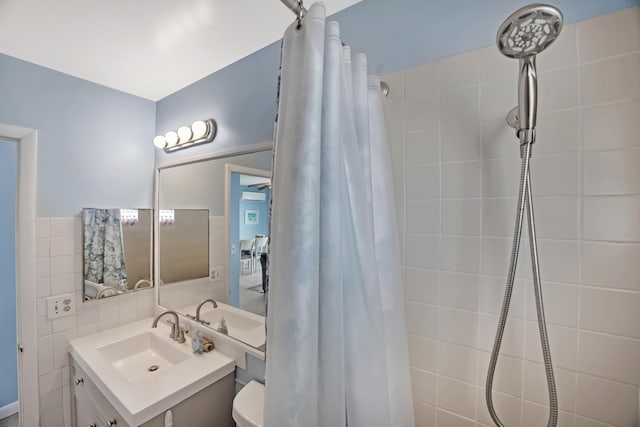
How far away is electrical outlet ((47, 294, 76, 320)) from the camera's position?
56.6 inches

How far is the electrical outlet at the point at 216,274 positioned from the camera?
1458 mm

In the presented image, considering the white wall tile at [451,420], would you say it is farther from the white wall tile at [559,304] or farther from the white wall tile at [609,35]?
the white wall tile at [609,35]

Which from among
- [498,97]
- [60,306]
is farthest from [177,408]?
[498,97]

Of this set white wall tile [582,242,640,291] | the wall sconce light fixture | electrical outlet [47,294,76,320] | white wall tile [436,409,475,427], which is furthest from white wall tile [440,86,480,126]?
electrical outlet [47,294,76,320]

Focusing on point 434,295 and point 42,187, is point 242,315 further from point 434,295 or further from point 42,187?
point 42,187

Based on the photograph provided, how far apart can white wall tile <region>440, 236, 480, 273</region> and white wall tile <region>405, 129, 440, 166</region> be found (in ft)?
0.92

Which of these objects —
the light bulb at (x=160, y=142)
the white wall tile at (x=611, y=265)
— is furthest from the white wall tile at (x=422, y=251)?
the light bulb at (x=160, y=142)

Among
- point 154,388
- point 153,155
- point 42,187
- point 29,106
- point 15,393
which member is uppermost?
point 29,106

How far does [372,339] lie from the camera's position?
0.63 meters

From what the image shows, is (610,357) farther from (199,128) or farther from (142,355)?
(142,355)

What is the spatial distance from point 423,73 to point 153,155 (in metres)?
1.94

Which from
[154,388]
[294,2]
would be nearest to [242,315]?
[154,388]

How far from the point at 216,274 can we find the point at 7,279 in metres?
1.96

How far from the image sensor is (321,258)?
1.94ft
